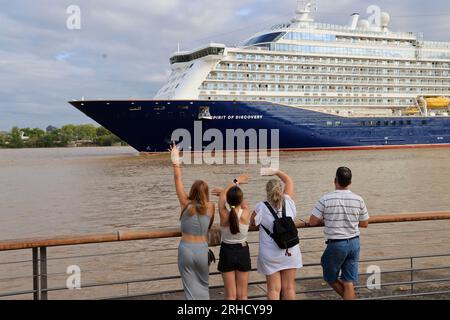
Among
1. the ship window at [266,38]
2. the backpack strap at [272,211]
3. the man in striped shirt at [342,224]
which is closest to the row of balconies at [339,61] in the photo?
the ship window at [266,38]

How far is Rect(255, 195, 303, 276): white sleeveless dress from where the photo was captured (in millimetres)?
3471

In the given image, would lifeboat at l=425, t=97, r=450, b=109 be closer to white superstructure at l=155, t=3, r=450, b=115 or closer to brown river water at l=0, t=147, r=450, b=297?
white superstructure at l=155, t=3, r=450, b=115

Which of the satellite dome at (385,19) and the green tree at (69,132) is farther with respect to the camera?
the green tree at (69,132)

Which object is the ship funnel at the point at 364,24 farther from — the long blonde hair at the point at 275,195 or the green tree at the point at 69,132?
the green tree at the point at 69,132

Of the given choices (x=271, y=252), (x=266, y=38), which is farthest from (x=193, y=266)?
(x=266, y=38)

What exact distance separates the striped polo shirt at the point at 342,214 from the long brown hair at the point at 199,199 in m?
0.97

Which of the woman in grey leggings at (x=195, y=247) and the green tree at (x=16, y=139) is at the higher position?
the green tree at (x=16, y=139)

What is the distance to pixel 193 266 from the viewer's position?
11.0 ft

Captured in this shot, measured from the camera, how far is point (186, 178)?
22.4m

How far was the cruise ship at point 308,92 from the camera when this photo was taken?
35438 millimetres

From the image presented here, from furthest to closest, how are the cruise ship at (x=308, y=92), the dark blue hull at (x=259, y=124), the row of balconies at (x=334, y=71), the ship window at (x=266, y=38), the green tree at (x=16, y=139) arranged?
the green tree at (x=16, y=139)
the ship window at (x=266, y=38)
the row of balconies at (x=334, y=71)
the cruise ship at (x=308, y=92)
the dark blue hull at (x=259, y=124)
